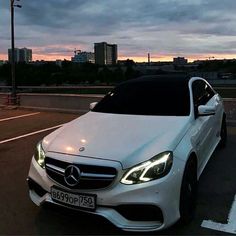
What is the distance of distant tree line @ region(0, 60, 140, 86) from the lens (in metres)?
68.4

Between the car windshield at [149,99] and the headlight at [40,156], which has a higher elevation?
the car windshield at [149,99]

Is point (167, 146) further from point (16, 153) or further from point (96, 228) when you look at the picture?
point (16, 153)

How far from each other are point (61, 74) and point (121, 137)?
73989mm

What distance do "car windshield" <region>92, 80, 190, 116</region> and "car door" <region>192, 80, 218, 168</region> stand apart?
0.72 feet

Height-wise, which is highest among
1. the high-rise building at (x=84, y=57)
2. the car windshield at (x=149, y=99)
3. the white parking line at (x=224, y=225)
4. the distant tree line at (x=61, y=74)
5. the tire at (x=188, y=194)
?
the high-rise building at (x=84, y=57)

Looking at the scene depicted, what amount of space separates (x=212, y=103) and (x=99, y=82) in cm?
6924

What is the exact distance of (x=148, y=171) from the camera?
3867 millimetres

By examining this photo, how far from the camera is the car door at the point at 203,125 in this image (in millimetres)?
5215

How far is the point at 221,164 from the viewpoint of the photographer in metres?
6.87

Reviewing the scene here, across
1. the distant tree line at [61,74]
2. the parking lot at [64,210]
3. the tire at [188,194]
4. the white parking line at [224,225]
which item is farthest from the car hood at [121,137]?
the distant tree line at [61,74]

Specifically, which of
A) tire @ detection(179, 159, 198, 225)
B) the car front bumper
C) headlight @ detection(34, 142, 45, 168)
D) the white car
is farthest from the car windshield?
the car front bumper

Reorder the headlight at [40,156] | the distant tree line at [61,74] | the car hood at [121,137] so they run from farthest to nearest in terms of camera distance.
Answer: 1. the distant tree line at [61,74]
2. the headlight at [40,156]
3. the car hood at [121,137]

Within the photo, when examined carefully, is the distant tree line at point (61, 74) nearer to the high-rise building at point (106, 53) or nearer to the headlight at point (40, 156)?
the high-rise building at point (106, 53)

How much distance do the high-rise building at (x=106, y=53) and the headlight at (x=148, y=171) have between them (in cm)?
8444
